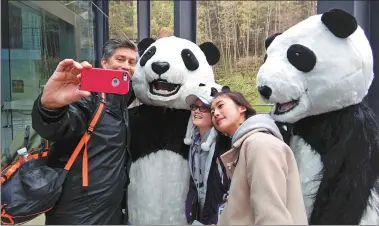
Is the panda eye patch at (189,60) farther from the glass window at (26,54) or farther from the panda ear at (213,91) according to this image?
the glass window at (26,54)

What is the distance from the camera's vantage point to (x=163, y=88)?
88.8 inches

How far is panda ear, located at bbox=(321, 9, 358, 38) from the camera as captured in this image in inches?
75.1

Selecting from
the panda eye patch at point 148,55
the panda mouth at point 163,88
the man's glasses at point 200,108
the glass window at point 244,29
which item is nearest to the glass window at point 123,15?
the glass window at point 244,29

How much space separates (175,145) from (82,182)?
664mm

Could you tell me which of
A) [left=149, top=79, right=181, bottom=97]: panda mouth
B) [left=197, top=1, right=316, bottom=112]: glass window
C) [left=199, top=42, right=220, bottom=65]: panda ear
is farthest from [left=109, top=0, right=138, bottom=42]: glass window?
[left=149, top=79, right=181, bottom=97]: panda mouth

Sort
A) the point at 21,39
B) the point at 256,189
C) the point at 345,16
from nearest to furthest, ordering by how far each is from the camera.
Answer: the point at 256,189 < the point at 345,16 < the point at 21,39

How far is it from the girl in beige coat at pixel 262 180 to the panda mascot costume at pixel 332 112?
42 cm

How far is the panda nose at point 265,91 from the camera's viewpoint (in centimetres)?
196

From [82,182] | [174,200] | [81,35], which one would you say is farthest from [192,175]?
[81,35]

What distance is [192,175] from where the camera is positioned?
2.26 metres

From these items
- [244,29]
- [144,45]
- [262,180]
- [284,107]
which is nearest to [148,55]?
[144,45]

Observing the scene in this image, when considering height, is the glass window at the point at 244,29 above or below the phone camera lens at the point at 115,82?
above

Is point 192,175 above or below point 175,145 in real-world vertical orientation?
below

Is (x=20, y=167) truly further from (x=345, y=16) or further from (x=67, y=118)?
(x=345, y=16)
